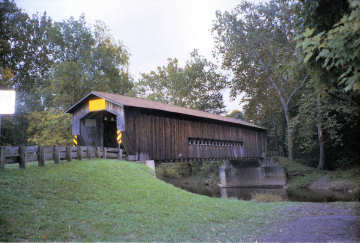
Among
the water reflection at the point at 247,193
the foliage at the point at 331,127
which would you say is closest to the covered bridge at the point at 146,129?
the water reflection at the point at 247,193

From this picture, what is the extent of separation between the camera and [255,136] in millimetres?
26359

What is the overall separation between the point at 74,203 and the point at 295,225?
530 centimetres

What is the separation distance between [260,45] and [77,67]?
15503 mm

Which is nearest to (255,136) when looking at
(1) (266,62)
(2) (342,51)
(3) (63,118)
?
(1) (266,62)

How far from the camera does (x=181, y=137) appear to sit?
57.8 ft

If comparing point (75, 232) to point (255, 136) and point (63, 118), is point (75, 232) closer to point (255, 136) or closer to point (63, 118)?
point (63, 118)

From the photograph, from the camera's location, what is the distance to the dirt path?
5657mm

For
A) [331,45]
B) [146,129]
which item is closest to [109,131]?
[146,129]

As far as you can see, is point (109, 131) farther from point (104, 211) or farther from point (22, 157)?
point (104, 211)

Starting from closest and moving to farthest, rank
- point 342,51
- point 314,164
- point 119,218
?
point 342,51, point 119,218, point 314,164

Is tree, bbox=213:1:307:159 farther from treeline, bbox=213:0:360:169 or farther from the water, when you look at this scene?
the water

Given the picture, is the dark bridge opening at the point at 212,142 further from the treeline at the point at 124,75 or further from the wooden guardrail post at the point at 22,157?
the wooden guardrail post at the point at 22,157

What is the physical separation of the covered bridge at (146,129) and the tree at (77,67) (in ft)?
23.5

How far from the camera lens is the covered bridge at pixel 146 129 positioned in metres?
14.5
